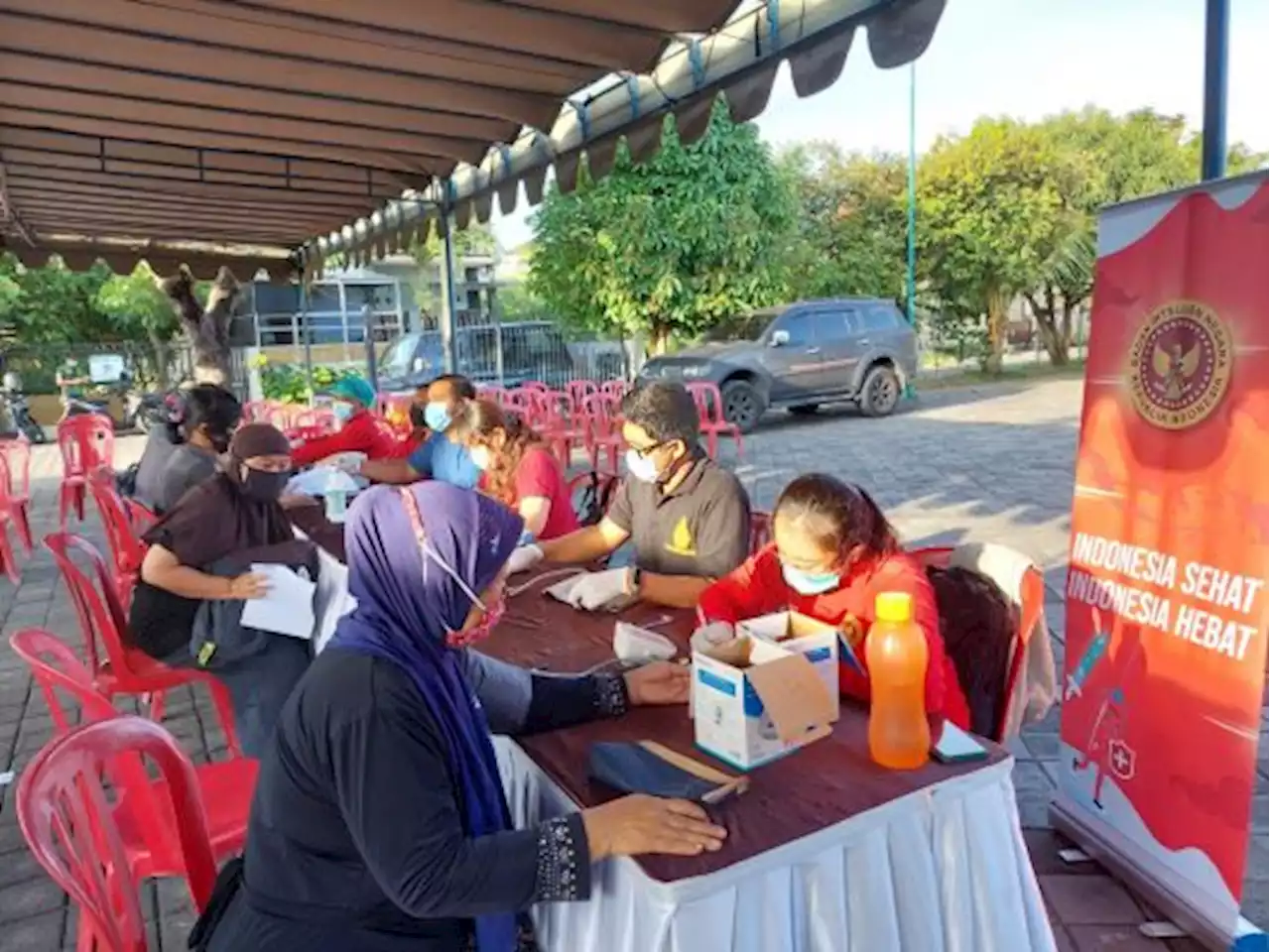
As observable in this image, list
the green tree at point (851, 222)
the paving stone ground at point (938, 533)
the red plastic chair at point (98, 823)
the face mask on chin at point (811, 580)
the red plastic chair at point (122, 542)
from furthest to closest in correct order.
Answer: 1. the green tree at point (851, 222)
2. the red plastic chair at point (122, 542)
3. the paving stone ground at point (938, 533)
4. the face mask on chin at point (811, 580)
5. the red plastic chair at point (98, 823)

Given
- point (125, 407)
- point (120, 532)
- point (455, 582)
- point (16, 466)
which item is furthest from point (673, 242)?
point (455, 582)

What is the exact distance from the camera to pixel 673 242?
1407 centimetres

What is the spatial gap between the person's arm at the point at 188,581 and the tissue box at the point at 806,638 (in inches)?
69.7

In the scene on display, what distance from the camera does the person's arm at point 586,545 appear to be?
10.5ft

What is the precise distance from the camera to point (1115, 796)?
99.7 inches

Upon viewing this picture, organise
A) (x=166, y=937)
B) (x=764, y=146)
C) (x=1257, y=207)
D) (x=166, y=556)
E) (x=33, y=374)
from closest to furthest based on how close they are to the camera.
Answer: (x=1257, y=207) → (x=166, y=937) → (x=166, y=556) → (x=764, y=146) → (x=33, y=374)

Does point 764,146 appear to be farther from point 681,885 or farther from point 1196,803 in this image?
point 681,885

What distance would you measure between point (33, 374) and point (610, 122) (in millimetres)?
18010

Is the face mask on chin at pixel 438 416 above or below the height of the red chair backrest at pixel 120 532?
above

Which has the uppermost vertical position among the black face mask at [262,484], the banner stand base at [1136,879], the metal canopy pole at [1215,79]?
the metal canopy pole at [1215,79]

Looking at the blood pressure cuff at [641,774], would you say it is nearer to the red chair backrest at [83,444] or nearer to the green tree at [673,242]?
the red chair backrest at [83,444]

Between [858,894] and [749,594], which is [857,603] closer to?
[749,594]

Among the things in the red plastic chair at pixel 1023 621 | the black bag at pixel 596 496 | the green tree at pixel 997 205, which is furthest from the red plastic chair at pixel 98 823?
the green tree at pixel 997 205

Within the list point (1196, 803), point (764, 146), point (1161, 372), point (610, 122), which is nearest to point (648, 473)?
point (1161, 372)
